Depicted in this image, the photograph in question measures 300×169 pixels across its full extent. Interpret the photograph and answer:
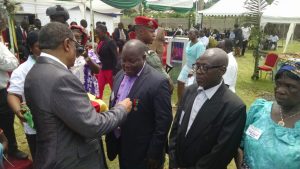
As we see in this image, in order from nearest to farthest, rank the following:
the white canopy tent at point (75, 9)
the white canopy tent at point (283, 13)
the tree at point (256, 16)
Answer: the white canopy tent at point (75, 9), the white canopy tent at point (283, 13), the tree at point (256, 16)

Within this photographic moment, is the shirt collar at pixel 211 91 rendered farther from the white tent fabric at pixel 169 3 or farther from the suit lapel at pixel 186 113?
the white tent fabric at pixel 169 3

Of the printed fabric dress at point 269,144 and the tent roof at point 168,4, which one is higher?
the tent roof at point 168,4

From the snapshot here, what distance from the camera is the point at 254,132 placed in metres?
2.11

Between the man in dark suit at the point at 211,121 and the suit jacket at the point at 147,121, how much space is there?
0.23 meters

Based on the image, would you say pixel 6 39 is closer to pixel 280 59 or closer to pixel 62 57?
pixel 62 57

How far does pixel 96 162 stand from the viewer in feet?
7.54

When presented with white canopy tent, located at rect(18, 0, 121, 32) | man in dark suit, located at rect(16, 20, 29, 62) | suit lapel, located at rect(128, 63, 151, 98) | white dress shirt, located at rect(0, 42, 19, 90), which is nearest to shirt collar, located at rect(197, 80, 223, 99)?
suit lapel, located at rect(128, 63, 151, 98)

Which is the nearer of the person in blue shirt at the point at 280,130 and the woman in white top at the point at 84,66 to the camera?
the person in blue shirt at the point at 280,130

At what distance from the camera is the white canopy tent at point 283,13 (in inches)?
369

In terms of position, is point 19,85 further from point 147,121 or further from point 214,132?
point 214,132

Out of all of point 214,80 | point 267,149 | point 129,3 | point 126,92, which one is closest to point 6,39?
point 129,3

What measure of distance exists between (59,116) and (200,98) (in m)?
1.19

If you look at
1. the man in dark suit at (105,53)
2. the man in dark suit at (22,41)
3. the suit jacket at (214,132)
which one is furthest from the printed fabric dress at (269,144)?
the man in dark suit at (22,41)

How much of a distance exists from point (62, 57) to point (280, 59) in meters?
1.56
